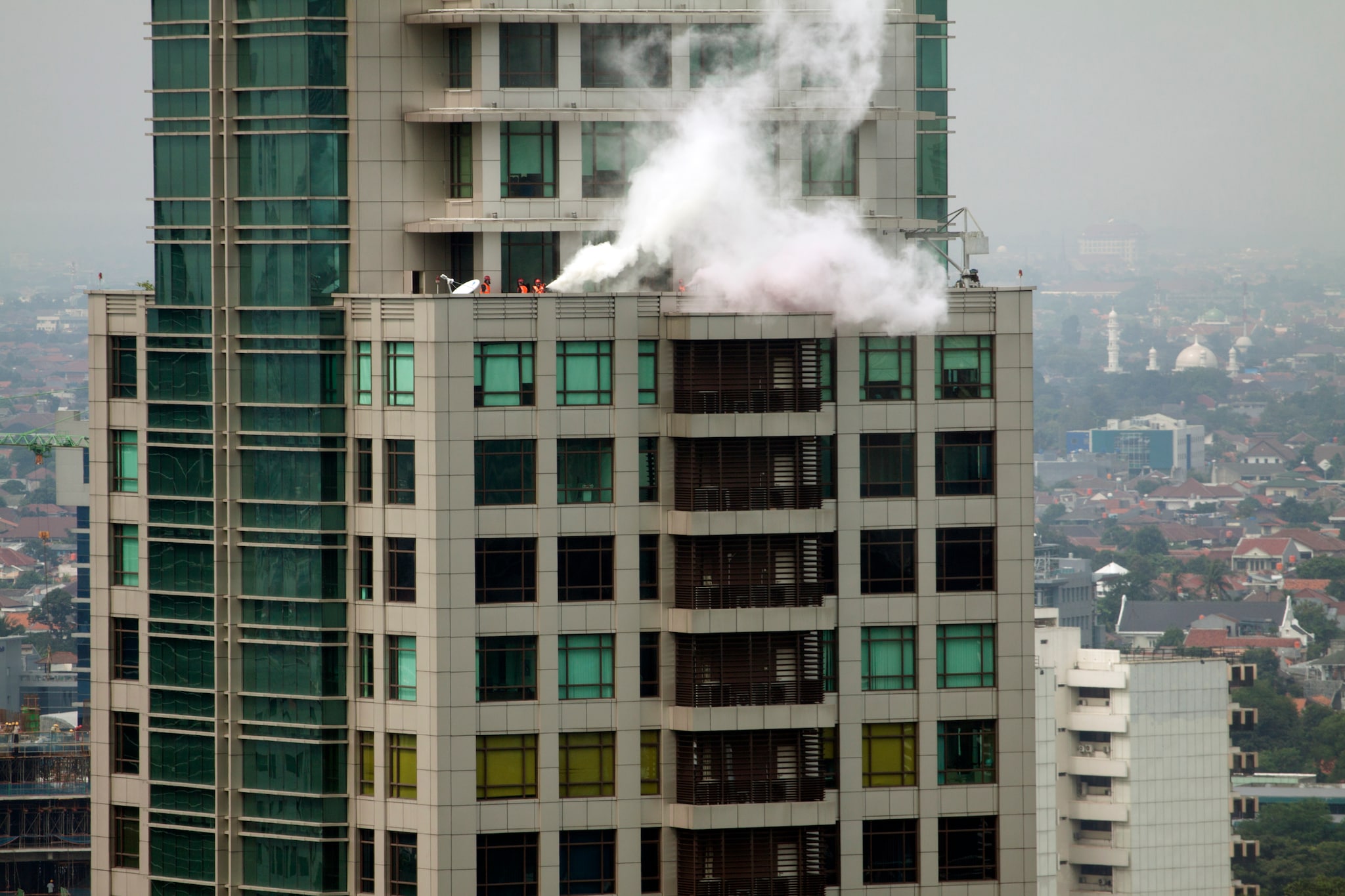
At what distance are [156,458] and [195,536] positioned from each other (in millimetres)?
3347

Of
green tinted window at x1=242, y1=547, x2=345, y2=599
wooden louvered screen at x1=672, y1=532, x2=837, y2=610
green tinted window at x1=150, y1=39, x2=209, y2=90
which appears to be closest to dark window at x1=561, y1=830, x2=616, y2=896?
wooden louvered screen at x1=672, y1=532, x2=837, y2=610

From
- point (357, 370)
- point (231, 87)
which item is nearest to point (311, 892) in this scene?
point (357, 370)

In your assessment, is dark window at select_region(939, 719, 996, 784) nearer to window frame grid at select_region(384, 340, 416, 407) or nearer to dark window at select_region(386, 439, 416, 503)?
dark window at select_region(386, 439, 416, 503)

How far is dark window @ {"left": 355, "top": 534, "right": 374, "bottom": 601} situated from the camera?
75438 mm

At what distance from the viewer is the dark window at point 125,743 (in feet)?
267

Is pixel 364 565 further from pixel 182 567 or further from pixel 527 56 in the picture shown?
pixel 527 56

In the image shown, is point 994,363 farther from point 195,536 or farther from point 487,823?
point 195,536

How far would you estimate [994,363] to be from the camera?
77.0m

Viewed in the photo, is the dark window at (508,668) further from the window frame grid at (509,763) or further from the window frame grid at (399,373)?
the window frame grid at (399,373)

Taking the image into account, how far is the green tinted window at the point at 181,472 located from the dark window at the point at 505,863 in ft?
54.0

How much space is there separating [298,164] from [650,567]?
1872 cm

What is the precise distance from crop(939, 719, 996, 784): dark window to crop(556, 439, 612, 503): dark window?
48.2ft

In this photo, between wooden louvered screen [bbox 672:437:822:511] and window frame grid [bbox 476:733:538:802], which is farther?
wooden louvered screen [bbox 672:437:822:511]

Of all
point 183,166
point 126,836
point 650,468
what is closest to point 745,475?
point 650,468
